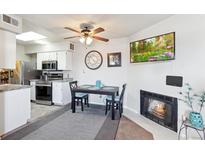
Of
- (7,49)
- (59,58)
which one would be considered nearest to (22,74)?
(59,58)

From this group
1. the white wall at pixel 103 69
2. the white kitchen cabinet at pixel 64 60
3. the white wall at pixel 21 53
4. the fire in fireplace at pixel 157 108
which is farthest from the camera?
the white wall at pixel 21 53

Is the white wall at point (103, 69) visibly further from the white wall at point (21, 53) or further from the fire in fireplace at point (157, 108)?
the white wall at point (21, 53)

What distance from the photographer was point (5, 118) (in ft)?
7.95

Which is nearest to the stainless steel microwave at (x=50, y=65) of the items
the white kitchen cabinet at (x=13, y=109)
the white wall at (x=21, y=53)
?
the white wall at (x=21, y=53)

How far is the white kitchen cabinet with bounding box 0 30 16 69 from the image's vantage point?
244 centimetres

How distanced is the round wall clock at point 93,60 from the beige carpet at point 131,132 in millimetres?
2405

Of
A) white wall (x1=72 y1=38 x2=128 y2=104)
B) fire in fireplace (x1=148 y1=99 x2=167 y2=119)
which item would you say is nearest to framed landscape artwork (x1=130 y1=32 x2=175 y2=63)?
white wall (x1=72 y1=38 x2=128 y2=104)

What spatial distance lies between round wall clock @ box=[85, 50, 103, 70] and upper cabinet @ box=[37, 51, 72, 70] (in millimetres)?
737

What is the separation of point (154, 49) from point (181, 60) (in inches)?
29.2

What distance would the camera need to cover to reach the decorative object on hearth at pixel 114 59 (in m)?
4.37
